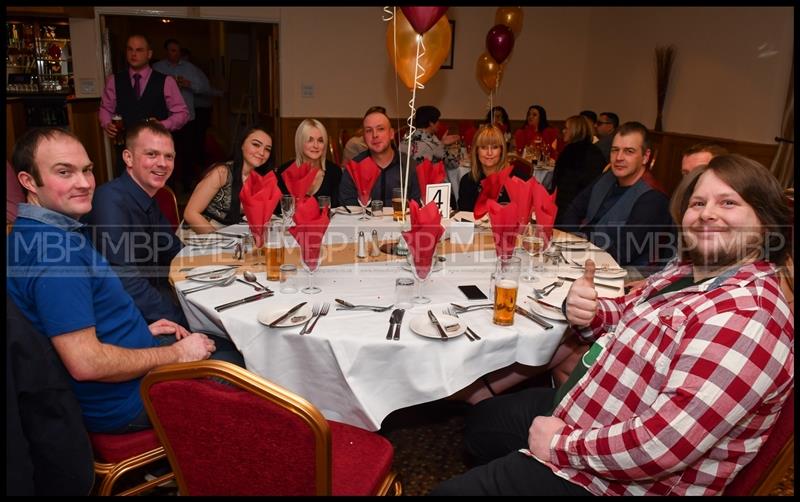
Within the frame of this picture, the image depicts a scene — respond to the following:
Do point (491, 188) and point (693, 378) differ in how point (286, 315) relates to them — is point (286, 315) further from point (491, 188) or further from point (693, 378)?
point (491, 188)

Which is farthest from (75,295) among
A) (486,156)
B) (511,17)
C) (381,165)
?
(511,17)

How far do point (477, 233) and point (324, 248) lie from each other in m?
0.83

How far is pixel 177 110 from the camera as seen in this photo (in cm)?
513

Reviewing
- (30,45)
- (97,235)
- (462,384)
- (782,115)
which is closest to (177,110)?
(30,45)

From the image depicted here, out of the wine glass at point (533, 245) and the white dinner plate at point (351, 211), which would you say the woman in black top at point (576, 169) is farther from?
the wine glass at point (533, 245)

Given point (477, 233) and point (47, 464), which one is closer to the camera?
point (47, 464)

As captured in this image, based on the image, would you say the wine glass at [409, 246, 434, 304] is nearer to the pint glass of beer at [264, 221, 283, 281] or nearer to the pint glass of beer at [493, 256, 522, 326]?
the pint glass of beer at [493, 256, 522, 326]

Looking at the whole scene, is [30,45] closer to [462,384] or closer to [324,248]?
[324,248]

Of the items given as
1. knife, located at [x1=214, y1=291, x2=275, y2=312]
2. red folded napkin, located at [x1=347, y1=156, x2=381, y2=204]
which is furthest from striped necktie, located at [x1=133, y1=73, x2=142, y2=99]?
knife, located at [x1=214, y1=291, x2=275, y2=312]

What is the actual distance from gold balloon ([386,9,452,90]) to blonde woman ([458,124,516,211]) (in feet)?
1.80

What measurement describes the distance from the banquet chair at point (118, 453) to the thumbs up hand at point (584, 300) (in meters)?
1.35

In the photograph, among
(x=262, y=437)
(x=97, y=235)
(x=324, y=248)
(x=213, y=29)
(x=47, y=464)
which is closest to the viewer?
(x=262, y=437)

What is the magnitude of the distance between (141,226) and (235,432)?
1482 mm

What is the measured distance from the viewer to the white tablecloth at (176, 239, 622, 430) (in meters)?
1.58
